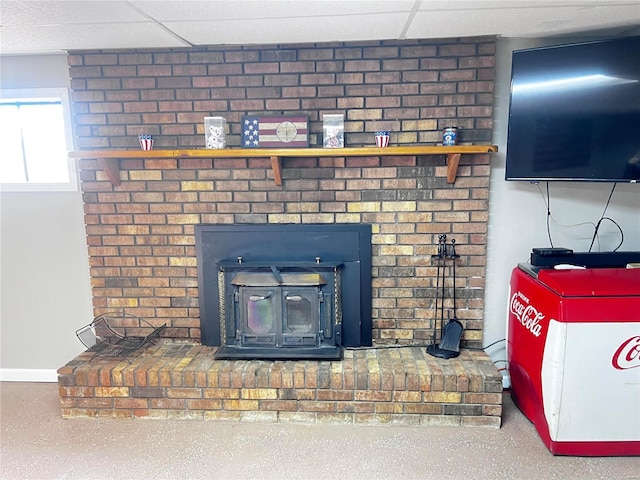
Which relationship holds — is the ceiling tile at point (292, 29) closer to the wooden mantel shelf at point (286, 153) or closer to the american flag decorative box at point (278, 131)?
the american flag decorative box at point (278, 131)

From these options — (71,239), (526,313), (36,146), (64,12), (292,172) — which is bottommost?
(526,313)

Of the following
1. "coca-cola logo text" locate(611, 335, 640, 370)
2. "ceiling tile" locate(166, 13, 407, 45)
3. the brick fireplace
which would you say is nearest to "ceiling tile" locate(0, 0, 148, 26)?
"ceiling tile" locate(166, 13, 407, 45)

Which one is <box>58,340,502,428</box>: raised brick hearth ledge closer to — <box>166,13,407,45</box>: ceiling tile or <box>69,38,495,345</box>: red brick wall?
<box>69,38,495,345</box>: red brick wall

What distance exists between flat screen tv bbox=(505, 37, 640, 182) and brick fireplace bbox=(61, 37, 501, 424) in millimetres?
191

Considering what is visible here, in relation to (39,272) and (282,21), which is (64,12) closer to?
(282,21)

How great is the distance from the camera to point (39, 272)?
103 inches

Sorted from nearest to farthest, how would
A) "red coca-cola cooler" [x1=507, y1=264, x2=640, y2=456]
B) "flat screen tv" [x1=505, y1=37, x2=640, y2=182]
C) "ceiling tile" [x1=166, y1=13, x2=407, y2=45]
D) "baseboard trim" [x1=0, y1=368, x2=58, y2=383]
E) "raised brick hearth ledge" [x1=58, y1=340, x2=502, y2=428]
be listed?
1. "red coca-cola cooler" [x1=507, y1=264, x2=640, y2=456]
2. "ceiling tile" [x1=166, y1=13, x2=407, y2=45]
3. "flat screen tv" [x1=505, y1=37, x2=640, y2=182]
4. "raised brick hearth ledge" [x1=58, y1=340, x2=502, y2=428]
5. "baseboard trim" [x1=0, y1=368, x2=58, y2=383]

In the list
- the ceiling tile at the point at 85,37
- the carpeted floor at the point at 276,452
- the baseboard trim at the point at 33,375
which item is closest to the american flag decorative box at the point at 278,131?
the ceiling tile at the point at 85,37

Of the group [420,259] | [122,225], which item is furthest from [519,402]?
[122,225]

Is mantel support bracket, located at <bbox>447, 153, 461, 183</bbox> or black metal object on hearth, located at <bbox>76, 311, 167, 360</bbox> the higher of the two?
mantel support bracket, located at <bbox>447, 153, 461, 183</bbox>

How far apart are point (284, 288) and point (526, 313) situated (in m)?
1.24

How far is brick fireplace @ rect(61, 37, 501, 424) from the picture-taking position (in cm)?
228

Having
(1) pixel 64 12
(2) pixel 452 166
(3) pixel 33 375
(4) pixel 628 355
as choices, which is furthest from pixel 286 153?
(3) pixel 33 375

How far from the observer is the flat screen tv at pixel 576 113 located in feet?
6.51
